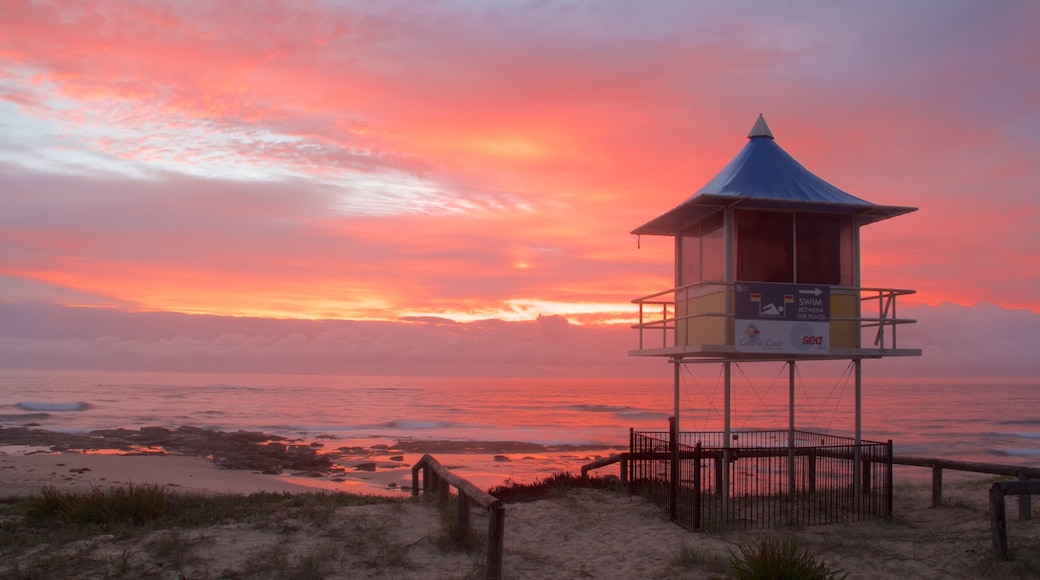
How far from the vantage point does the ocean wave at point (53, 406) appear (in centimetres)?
5550

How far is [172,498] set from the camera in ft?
40.3

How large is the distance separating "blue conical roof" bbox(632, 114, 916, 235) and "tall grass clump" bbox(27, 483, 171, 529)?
972 centimetres

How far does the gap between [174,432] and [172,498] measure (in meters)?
27.5

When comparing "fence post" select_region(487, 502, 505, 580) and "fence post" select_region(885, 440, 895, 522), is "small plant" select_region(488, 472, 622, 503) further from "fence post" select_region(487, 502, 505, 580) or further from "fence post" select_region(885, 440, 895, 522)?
"fence post" select_region(487, 502, 505, 580)

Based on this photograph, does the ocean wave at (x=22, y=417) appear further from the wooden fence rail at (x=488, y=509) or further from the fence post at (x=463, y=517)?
the fence post at (x=463, y=517)

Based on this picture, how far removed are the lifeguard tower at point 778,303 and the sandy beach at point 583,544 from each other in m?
0.82

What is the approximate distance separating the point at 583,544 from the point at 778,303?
5.21 meters

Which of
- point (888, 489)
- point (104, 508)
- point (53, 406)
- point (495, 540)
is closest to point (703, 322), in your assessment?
point (888, 489)

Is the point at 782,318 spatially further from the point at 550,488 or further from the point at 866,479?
the point at 550,488

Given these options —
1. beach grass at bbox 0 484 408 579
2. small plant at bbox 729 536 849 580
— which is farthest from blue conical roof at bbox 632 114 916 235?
beach grass at bbox 0 484 408 579

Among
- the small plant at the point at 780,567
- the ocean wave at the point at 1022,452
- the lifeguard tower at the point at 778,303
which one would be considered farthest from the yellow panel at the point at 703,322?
the ocean wave at the point at 1022,452

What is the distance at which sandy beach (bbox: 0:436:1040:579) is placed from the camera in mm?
9219

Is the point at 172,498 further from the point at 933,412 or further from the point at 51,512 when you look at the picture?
the point at 933,412

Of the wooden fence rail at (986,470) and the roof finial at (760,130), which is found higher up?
the roof finial at (760,130)
